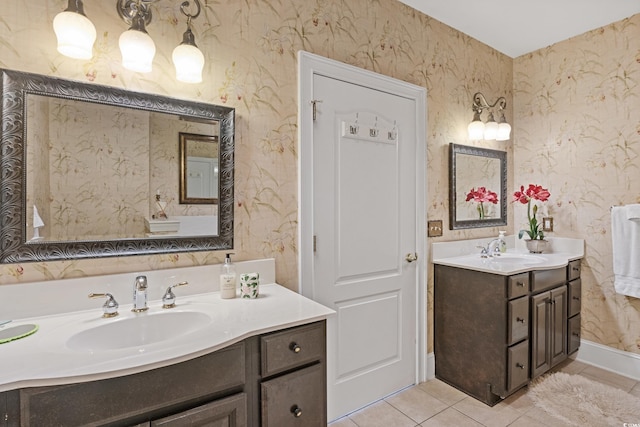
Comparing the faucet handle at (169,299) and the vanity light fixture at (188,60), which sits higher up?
the vanity light fixture at (188,60)

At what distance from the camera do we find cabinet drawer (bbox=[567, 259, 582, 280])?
2.56 m

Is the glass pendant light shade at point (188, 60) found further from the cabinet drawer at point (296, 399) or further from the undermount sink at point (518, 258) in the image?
the undermount sink at point (518, 258)

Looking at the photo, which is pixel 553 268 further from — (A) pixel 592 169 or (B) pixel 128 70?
(B) pixel 128 70

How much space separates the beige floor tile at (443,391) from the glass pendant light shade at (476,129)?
6.37 feet

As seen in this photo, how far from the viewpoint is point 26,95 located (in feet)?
3.99

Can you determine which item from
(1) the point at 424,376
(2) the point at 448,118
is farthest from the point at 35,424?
(2) the point at 448,118

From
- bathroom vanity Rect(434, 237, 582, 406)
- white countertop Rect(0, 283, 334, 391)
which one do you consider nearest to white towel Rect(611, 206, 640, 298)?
bathroom vanity Rect(434, 237, 582, 406)

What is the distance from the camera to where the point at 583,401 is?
2104mm

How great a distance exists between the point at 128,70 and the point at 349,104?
3.90 feet

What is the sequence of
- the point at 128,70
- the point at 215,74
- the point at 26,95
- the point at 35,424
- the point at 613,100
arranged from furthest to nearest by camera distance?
the point at 613,100, the point at 215,74, the point at 128,70, the point at 26,95, the point at 35,424

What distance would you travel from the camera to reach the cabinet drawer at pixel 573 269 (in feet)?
8.40

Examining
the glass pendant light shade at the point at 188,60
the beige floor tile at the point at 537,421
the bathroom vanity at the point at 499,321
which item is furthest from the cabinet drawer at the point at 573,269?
the glass pendant light shade at the point at 188,60

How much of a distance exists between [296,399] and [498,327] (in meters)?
1.46

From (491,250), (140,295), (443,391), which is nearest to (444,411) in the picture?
(443,391)
